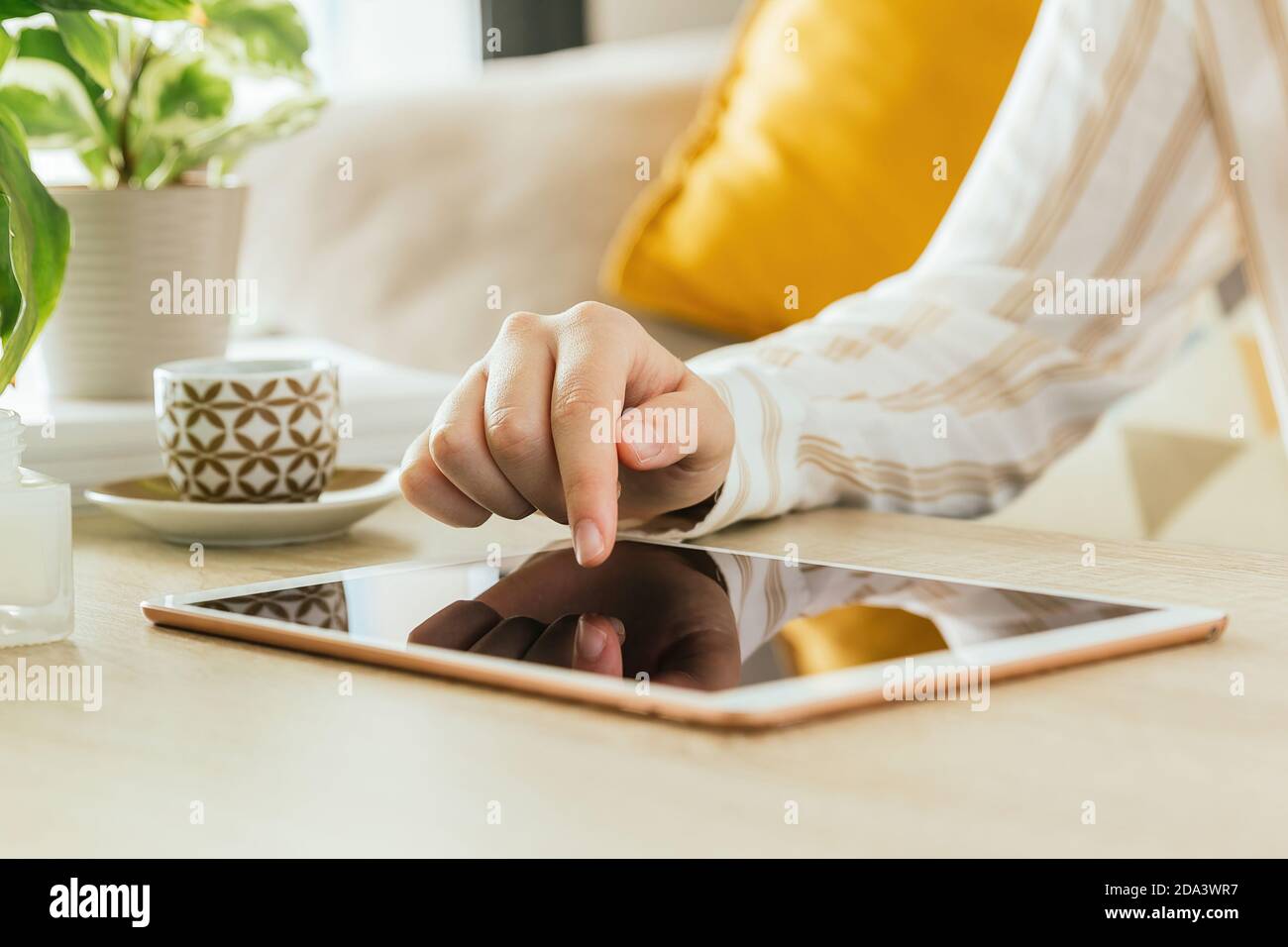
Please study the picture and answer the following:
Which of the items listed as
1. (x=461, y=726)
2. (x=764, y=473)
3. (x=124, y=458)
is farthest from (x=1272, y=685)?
(x=124, y=458)

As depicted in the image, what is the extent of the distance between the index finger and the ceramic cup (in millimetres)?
210

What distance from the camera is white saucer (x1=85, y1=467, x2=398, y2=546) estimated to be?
741 mm

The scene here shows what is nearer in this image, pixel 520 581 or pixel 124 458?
pixel 520 581

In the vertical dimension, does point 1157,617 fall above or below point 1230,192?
below

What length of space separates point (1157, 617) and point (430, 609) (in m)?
0.25

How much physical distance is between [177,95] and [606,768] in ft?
2.49

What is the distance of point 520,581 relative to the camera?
0.58 metres

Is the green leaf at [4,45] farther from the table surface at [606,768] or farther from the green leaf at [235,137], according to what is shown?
the green leaf at [235,137]

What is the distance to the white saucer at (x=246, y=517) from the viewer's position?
74 cm

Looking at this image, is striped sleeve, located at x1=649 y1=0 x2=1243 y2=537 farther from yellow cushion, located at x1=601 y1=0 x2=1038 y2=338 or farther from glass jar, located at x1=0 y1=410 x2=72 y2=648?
glass jar, located at x1=0 y1=410 x2=72 y2=648

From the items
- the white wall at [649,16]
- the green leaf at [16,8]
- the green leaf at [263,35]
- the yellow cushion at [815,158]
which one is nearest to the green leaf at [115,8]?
the green leaf at [16,8]

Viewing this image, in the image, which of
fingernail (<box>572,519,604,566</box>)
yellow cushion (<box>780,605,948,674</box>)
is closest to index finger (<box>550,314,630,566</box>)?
fingernail (<box>572,519,604,566</box>)
